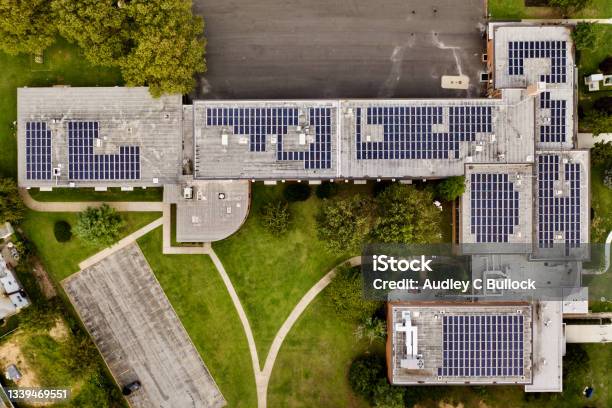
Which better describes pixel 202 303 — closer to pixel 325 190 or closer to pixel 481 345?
pixel 325 190

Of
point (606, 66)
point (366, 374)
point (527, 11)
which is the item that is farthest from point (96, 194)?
point (606, 66)

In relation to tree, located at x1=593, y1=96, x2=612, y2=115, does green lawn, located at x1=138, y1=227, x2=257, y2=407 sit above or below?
below

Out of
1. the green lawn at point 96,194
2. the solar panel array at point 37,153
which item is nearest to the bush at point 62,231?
the green lawn at point 96,194

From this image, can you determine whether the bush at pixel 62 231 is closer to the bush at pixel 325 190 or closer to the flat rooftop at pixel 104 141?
the flat rooftop at pixel 104 141

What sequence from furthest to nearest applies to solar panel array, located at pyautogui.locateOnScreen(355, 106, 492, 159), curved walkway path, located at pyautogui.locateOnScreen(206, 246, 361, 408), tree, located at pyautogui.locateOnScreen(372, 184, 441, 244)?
curved walkway path, located at pyautogui.locateOnScreen(206, 246, 361, 408) < solar panel array, located at pyautogui.locateOnScreen(355, 106, 492, 159) < tree, located at pyautogui.locateOnScreen(372, 184, 441, 244)

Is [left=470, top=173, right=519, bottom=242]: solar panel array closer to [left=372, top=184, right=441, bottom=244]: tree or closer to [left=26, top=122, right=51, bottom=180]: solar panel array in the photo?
[left=372, top=184, right=441, bottom=244]: tree

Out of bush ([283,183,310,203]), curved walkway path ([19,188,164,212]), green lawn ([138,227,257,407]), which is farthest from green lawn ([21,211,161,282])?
bush ([283,183,310,203])
